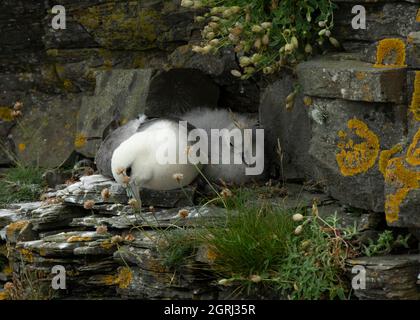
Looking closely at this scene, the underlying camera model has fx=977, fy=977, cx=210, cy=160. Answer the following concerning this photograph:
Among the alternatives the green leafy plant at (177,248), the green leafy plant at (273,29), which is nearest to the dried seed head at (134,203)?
the green leafy plant at (177,248)

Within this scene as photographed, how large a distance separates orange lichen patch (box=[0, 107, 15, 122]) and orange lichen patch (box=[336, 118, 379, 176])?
337 cm

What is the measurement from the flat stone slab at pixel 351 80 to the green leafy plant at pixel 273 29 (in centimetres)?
19

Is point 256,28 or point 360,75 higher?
point 256,28

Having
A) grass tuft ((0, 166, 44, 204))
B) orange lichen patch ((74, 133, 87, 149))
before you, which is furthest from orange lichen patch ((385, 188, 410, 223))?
orange lichen patch ((74, 133, 87, 149))

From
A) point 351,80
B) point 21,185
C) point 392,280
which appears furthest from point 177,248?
point 21,185

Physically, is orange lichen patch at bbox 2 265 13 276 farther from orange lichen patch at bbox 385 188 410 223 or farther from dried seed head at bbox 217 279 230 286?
orange lichen patch at bbox 385 188 410 223

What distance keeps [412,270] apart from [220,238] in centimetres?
103

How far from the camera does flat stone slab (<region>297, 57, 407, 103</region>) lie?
203 inches

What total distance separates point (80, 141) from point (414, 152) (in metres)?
3.07

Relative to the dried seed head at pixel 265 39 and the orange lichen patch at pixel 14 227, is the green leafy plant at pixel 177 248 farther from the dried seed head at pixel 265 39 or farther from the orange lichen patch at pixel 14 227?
the dried seed head at pixel 265 39

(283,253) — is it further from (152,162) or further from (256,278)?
(152,162)

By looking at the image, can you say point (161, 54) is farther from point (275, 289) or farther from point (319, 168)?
point (275, 289)

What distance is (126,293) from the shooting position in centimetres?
554

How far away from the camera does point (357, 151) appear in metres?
5.41
